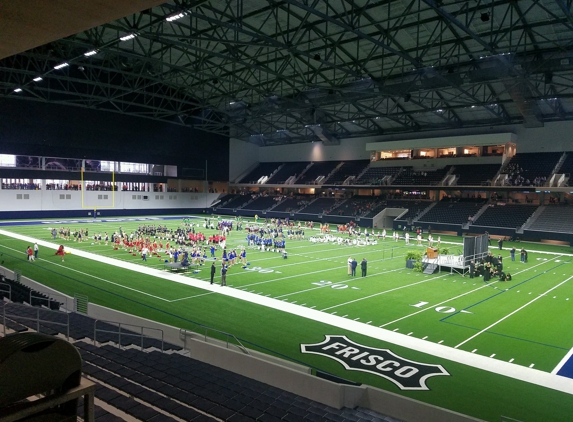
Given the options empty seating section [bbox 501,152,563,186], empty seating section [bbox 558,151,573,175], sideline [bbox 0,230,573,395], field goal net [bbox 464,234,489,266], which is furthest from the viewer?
empty seating section [bbox 501,152,563,186]

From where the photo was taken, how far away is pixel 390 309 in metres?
18.0

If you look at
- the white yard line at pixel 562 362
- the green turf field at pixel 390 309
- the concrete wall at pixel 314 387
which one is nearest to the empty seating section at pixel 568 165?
the green turf field at pixel 390 309

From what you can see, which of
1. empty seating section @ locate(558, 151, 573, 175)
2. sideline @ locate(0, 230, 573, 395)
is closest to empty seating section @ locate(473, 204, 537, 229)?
empty seating section @ locate(558, 151, 573, 175)

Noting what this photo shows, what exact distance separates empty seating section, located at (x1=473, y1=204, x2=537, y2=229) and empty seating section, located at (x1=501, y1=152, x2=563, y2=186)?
256cm

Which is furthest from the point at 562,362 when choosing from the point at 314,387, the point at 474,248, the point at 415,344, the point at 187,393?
the point at 474,248

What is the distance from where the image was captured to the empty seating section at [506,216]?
144 feet

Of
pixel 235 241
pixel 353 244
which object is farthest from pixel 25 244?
pixel 353 244

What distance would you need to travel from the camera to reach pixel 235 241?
124 ft

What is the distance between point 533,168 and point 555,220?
797cm

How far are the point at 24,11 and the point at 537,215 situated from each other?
48.1 meters

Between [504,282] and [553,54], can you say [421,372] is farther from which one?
[553,54]

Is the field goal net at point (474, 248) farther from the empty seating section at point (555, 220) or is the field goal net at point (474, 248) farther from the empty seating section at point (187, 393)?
the empty seating section at point (555, 220)

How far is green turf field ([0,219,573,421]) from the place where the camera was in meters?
11.3

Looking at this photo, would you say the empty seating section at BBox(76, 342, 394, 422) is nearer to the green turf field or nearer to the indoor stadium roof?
the green turf field
